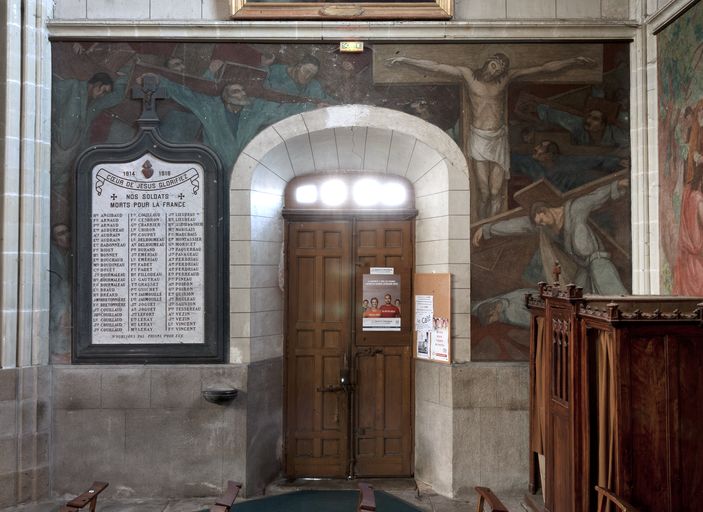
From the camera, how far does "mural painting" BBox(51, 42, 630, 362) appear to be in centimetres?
555

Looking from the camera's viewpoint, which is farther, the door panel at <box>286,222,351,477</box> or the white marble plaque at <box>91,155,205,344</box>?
the door panel at <box>286,222,351,477</box>

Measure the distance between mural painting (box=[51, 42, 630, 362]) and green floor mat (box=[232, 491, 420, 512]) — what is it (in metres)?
1.52

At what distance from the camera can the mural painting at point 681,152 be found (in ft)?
15.4

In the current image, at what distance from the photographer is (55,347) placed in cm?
551

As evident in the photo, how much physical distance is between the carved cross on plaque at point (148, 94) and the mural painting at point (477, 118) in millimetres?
80

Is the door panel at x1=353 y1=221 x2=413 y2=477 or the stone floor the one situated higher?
the door panel at x1=353 y1=221 x2=413 y2=477

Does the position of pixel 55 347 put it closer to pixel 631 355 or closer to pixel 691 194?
pixel 631 355

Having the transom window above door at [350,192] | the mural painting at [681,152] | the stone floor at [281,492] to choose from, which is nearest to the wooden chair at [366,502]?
the stone floor at [281,492]

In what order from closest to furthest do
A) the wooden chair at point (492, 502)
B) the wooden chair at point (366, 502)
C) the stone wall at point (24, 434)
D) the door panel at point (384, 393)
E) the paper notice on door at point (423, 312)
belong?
1. the wooden chair at point (492, 502)
2. the wooden chair at point (366, 502)
3. the stone wall at point (24, 434)
4. the paper notice on door at point (423, 312)
5. the door panel at point (384, 393)

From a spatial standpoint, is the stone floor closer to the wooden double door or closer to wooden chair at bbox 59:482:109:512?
the wooden double door

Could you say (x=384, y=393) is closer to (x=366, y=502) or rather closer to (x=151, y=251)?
(x=366, y=502)

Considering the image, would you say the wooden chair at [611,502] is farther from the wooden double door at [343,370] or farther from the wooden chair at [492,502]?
the wooden double door at [343,370]

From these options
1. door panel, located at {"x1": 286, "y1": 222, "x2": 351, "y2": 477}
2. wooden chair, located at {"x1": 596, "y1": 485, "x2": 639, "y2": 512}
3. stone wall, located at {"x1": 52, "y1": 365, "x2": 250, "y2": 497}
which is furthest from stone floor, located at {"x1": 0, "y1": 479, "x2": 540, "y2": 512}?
wooden chair, located at {"x1": 596, "y1": 485, "x2": 639, "y2": 512}

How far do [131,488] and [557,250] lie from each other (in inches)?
173
